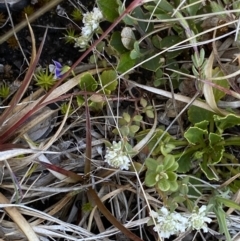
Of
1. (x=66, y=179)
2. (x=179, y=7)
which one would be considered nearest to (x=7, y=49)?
(x=66, y=179)

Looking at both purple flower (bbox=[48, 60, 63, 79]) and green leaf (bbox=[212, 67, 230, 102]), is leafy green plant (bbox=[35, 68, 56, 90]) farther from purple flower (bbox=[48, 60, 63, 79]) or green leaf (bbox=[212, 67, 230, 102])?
green leaf (bbox=[212, 67, 230, 102])

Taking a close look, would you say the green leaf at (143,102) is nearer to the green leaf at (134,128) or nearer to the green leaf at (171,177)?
the green leaf at (134,128)

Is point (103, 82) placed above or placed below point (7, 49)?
below

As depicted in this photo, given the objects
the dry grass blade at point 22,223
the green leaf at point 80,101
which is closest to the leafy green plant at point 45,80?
the green leaf at point 80,101

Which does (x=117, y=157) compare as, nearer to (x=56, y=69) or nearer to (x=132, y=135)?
(x=132, y=135)

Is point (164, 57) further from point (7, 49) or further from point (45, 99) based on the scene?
point (7, 49)

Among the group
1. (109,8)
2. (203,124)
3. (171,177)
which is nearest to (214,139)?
(203,124)
